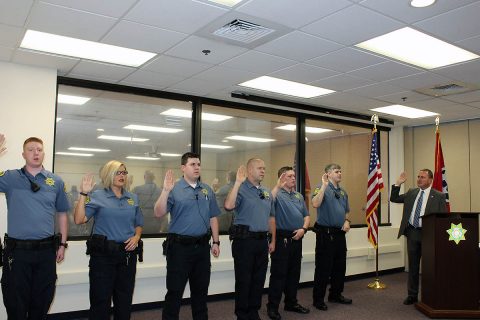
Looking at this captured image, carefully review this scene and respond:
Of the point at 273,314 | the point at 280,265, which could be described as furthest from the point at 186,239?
the point at 273,314

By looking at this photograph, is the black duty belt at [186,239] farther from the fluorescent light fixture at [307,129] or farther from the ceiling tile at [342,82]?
the fluorescent light fixture at [307,129]

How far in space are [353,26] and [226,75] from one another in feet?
5.72

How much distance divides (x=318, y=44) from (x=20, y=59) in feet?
9.62

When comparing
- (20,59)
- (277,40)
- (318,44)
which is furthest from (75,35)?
(318,44)

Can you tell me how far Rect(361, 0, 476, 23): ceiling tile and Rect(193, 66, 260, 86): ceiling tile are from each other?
183 centimetres

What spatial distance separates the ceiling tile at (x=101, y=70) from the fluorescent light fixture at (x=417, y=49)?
245 centimetres

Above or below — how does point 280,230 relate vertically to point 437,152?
below

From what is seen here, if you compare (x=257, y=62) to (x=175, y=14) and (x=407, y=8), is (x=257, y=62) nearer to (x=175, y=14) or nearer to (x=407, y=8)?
(x=175, y=14)

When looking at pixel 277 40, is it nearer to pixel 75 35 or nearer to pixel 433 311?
pixel 75 35

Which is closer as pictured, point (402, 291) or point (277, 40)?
point (277, 40)

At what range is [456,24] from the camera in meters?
3.29

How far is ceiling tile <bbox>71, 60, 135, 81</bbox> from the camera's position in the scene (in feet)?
14.2

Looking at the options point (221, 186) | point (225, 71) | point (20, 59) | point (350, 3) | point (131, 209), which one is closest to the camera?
point (350, 3)

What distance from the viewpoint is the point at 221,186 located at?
5.90 metres
